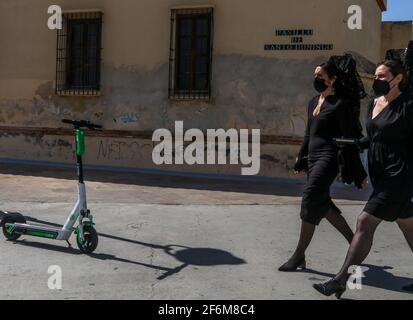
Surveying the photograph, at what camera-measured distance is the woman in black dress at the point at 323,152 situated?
449 centimetres

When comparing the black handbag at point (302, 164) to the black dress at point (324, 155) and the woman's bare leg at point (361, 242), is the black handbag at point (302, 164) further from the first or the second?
the woman's bare leg at point (361, 242)

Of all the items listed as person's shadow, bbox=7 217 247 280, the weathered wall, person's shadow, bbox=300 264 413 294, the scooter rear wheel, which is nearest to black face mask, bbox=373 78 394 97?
person's shadow, bbox=300 264 413 294

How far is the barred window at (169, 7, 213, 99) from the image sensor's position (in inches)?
439

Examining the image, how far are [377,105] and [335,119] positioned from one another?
39 centimetres

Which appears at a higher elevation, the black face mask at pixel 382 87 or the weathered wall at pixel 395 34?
the weathered wall at pixel 395 34

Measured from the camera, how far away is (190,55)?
37.1 feet

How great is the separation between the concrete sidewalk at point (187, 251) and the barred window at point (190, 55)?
304 centimetres

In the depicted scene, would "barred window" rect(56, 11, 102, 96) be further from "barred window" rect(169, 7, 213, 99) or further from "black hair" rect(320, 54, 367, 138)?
"black hair" rect(320, 54, 367, 138)

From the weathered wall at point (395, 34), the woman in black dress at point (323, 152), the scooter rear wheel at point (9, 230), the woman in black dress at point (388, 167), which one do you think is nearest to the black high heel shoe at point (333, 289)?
the woman in black dress at point (388, 167)

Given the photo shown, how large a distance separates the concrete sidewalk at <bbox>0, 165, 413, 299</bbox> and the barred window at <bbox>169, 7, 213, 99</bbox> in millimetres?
3042

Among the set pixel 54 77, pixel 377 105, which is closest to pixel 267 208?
pixel 377 105

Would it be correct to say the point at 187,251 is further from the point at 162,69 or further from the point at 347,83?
the point at 162,69

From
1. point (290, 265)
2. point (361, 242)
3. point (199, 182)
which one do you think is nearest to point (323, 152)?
point (361, 242)

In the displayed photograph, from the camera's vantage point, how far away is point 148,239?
583 centimetres
